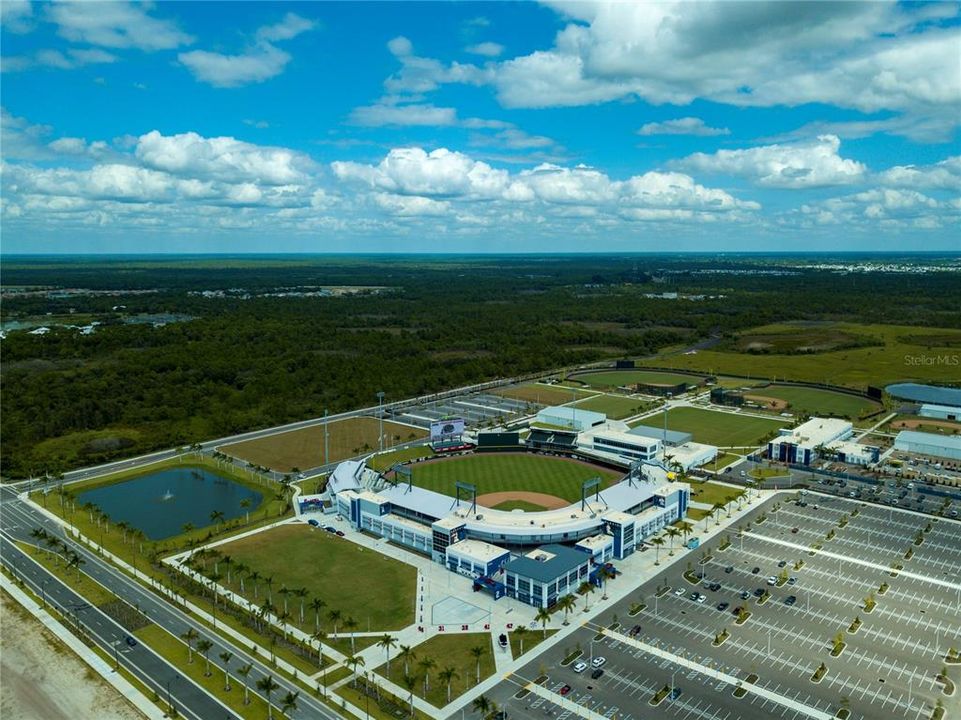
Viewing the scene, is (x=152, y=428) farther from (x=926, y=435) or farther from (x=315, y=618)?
(x=926, y=435)

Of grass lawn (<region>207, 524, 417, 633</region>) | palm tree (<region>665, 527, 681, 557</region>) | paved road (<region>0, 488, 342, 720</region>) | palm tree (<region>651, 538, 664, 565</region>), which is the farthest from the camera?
palm tree (<region>665, 527, 681, 557</region>)

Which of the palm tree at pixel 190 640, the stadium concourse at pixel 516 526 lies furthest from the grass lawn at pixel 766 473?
the palm tree at pixel 190 640

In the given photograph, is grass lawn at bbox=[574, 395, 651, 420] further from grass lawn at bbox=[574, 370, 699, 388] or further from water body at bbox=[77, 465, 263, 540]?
water body at bbox=[77, 465, 263, 540]

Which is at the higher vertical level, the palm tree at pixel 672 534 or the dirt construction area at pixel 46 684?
the palm tree at pixel 672 534

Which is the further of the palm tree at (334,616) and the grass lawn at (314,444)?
the grass lawn at (314,444)

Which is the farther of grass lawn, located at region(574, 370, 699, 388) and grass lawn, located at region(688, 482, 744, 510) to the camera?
grass lawn, located at region(574, 370, 699, 388)

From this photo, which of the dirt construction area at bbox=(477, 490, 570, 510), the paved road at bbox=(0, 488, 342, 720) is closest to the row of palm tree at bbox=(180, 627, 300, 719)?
the paved road at bbox=(0, 488, 342, 720)

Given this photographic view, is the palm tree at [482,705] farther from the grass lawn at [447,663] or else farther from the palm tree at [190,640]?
the palm tree at [190,640]
